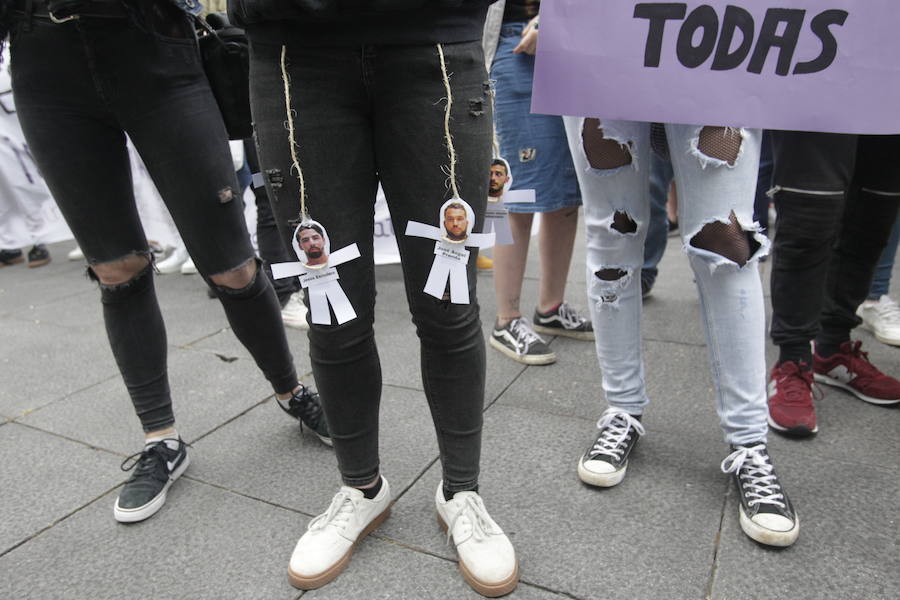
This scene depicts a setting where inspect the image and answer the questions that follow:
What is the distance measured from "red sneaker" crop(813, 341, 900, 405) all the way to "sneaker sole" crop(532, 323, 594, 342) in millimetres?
986

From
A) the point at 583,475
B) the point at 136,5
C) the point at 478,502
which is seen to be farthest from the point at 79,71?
the point at 583,475

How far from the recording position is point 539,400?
2467 mm

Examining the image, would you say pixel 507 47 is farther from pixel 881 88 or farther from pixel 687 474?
pixel 687 474

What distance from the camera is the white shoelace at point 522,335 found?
9.38 ft

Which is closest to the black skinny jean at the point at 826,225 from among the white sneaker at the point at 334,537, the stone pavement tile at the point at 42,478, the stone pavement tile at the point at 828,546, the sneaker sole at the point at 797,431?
the sneaker sole at the point at 797,431

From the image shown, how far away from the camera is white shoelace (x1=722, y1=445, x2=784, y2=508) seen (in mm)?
1635

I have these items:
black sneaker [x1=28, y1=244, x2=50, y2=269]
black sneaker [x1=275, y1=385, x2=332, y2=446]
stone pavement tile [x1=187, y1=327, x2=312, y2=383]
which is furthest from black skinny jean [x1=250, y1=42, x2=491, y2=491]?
black sneaker [x1=28, y1=244, x2=50, y2=269]

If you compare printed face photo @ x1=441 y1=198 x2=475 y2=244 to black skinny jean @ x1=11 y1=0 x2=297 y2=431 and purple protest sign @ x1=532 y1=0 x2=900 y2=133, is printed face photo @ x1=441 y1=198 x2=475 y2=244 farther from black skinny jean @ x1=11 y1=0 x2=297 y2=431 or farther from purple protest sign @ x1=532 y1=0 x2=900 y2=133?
black skinny jean @ x1=11 y1=0 x2=297 y2=431

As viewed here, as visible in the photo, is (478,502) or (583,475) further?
(583,475)

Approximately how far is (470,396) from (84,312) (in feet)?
12.1

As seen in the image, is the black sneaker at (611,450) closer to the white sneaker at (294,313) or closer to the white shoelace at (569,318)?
the white shoelace at (569,318)

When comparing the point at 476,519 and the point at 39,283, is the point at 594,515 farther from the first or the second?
the point at 39,283

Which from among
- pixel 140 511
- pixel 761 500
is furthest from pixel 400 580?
pixel 761 500

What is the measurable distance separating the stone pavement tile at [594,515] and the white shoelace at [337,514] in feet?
0.49
